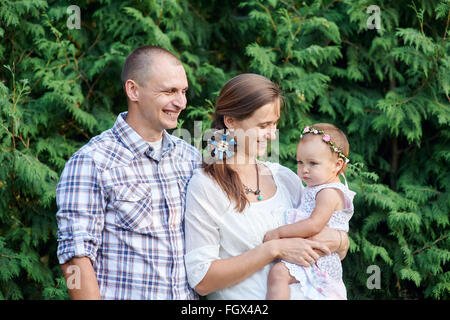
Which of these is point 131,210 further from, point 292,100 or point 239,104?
point 292,100

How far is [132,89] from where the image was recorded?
250cm

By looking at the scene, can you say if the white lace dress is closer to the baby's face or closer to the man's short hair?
the baby's face

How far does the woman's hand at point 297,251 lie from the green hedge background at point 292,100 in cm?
113

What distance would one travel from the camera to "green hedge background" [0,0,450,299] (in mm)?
3385

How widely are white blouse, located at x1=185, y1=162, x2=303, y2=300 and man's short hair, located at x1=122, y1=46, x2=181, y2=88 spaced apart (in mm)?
613

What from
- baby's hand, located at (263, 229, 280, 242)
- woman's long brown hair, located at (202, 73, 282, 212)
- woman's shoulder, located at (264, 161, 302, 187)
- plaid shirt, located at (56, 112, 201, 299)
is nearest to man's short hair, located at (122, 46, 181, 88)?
plaid shirt, located at (56, 112, 201, 299)

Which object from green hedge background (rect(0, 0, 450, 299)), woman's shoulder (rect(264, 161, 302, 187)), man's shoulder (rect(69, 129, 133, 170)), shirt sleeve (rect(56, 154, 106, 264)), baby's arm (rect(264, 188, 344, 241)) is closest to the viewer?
shirt sleeve (rect(56, 154, 106, 264))

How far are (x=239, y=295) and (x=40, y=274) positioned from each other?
1721 mm

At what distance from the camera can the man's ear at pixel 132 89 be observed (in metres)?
2.48

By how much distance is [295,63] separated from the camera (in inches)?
151

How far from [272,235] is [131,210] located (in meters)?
0.74

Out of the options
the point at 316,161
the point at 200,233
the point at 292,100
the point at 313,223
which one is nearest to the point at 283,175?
the point at 316,161

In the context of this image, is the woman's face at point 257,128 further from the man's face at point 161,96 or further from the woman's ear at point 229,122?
the man's face at point 161,96
